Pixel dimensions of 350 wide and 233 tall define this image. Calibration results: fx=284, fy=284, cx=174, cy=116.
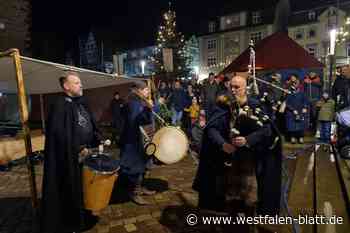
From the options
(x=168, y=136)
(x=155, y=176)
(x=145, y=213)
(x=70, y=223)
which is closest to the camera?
(x=70, y=223)

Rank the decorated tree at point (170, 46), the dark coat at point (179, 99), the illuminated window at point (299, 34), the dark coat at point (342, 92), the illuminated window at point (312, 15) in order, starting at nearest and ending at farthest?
the dark coat at point (342, 92)
the dark coat at point (179, 99)
the decorated tree at point (170, 46)
the illuminated window at point (312, 15)
the illuminated window at point (299, 34)

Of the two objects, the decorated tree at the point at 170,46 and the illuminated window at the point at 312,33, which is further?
the illuminated window at the point at 312,33

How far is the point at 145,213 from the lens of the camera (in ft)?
15.6

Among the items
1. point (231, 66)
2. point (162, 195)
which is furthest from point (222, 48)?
point (162, 195)

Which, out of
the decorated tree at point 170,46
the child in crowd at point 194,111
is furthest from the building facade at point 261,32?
the child in crowd at point 194,111

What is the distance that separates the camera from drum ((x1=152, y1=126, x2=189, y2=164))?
5.15 metres

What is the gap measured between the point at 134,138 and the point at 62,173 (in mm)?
1581

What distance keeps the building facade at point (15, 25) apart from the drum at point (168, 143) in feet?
40.8

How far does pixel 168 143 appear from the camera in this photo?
17.0 feet

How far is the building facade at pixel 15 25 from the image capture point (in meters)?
13.9

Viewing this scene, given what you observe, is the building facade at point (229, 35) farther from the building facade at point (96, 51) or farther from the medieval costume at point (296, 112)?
the medieval costume at point (296, 112)

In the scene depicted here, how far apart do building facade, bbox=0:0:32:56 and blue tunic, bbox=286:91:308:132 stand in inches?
515

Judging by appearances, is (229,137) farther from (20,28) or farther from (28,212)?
(20,28)

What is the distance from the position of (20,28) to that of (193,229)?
1461cm
